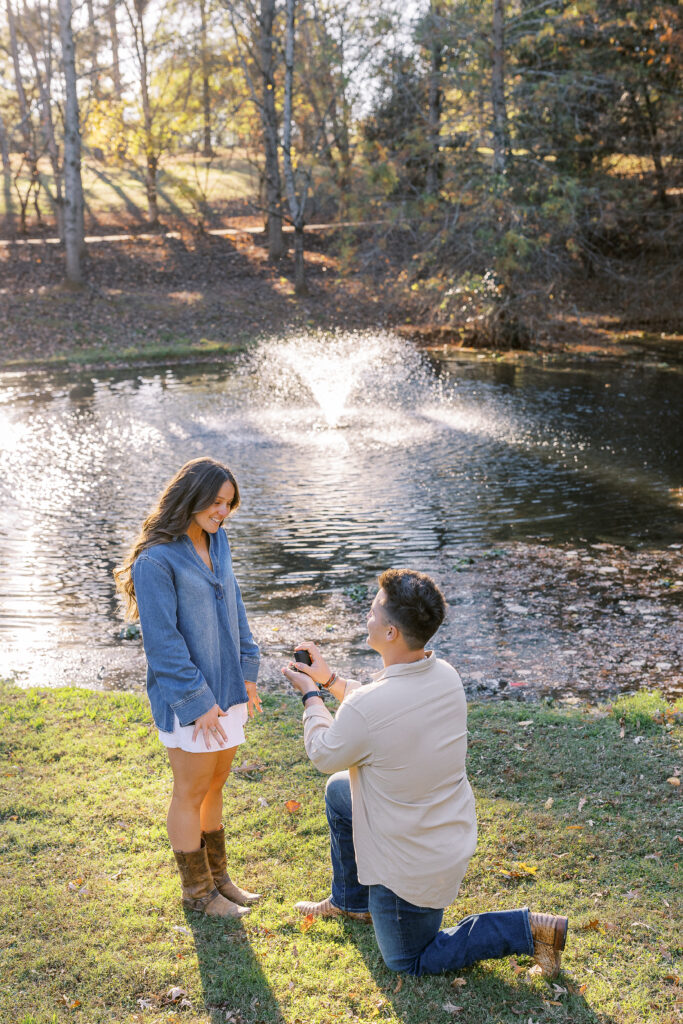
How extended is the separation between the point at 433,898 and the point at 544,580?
572 centimetres

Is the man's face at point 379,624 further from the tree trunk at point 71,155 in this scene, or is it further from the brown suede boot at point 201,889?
the tree trunk at point 71,155

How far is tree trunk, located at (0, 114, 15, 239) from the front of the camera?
32897 mm

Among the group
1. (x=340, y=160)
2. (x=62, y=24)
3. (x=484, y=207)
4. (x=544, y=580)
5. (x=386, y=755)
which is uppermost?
(x=62, y=24)

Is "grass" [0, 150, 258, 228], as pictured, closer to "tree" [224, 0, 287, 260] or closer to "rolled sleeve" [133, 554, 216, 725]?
"tree" [224, 0, 287, 260]

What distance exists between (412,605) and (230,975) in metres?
1.67

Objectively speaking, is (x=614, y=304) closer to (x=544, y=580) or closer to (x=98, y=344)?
(x=98, y=344)

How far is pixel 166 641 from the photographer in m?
3.63

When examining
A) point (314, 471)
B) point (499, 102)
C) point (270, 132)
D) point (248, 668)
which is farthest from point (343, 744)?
point (270, 132)

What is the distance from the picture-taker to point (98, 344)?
23906mm

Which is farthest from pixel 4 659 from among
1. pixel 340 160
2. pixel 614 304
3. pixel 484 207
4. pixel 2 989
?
pixel 340 160

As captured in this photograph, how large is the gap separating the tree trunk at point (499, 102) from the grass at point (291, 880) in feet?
66.3

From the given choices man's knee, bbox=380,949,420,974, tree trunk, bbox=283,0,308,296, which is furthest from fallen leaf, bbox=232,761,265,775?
tree trunk, bbox=283,0,308,296

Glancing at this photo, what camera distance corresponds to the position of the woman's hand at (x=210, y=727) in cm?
366

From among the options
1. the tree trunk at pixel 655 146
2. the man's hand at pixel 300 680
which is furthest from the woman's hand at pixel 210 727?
the tree trunk at pixel 655 146
